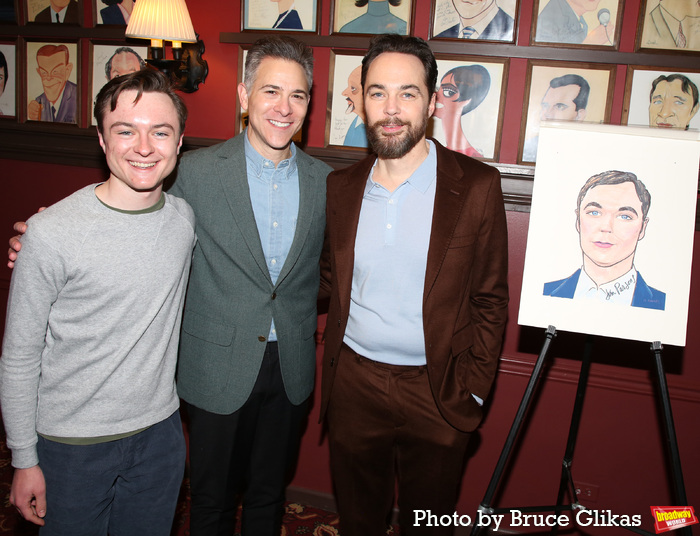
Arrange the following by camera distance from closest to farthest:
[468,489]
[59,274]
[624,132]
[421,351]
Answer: [59,274], [624,132], [421,351], [468,489]

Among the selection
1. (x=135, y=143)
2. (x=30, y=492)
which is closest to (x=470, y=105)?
(x=135, y=143)

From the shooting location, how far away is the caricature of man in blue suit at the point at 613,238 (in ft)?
6.05

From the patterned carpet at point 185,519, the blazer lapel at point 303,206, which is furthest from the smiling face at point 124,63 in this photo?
the patterned carpet at point 185,519

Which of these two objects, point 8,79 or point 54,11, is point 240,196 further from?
point 8,79

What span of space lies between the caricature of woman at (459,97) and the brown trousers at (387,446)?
1128mm

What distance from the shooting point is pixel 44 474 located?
1562 mm

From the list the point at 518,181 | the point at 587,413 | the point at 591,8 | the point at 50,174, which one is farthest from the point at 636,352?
the point at 50,174

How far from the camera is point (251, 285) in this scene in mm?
1929

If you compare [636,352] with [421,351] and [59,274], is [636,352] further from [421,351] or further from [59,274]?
[59,274]

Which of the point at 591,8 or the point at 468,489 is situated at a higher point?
the point at 591,8

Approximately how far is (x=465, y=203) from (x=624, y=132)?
571 millimetres

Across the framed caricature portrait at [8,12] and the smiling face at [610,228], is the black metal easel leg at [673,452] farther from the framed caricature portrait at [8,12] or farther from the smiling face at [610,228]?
the framed caricature portrait at [8,12]

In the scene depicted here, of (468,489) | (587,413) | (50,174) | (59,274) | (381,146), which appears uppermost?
(381,146)

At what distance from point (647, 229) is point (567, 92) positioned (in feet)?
2.78
